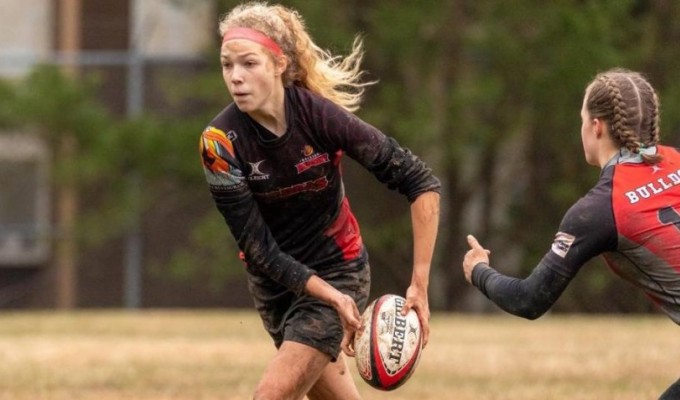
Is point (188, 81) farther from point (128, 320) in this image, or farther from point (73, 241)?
point (128, 320)

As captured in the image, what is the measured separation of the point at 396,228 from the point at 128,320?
6.72 meters

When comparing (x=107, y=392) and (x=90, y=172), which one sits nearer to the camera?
(x=107, y=392)

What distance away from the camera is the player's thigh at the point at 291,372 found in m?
5.49

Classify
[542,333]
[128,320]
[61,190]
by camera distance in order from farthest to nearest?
[61,190] < [128,320] < [542,333]

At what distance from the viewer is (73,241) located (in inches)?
918

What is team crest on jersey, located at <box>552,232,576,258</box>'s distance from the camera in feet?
16.3

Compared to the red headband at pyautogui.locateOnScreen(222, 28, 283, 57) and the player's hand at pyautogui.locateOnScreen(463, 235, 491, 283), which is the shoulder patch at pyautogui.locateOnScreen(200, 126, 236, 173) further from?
the player's hand at pyautogui.locateOnScreen(463, 235, 491, 283)

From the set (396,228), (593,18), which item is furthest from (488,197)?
(593,18)

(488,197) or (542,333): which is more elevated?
(542,333)

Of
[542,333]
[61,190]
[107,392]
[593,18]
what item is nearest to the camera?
[107,392]

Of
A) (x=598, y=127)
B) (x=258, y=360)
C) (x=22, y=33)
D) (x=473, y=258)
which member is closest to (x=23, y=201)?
(x=22, y=33)

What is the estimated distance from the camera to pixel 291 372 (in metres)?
5.57

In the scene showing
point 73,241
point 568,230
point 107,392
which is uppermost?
point 568,230

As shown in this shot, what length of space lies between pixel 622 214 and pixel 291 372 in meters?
1.42
